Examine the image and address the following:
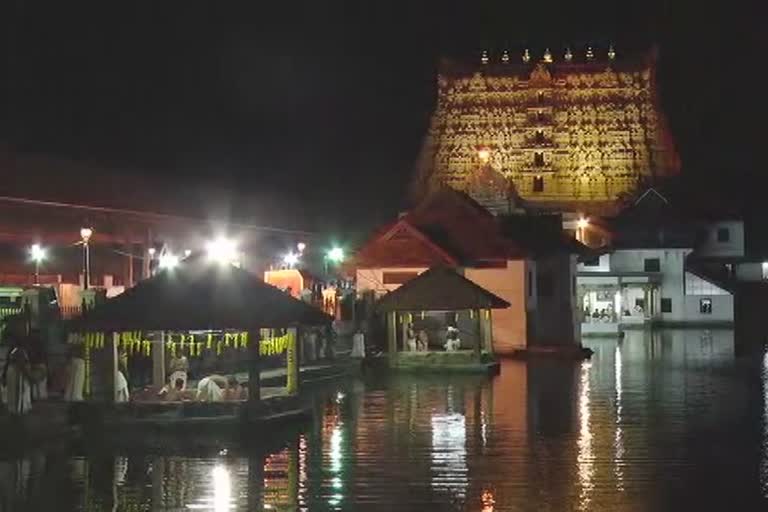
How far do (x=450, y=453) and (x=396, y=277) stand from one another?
20608mm

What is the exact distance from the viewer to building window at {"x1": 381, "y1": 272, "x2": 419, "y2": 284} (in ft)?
121

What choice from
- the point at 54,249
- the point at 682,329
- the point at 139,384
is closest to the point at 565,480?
the point at 139,384

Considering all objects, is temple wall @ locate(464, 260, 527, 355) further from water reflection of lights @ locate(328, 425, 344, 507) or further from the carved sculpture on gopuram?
the carved sculpture on gopuram

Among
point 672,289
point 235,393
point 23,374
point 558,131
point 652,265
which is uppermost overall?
point 558,131

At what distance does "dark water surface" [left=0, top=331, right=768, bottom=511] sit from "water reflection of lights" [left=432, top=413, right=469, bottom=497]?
3 centimetres

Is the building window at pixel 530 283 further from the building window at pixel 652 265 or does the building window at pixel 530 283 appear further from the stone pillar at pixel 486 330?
the building window at pixel 652 265

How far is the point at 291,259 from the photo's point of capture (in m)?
42.7

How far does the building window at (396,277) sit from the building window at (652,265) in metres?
30.2

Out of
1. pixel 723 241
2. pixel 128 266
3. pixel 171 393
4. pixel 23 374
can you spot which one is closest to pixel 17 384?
pixel 23 374

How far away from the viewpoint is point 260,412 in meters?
18.9

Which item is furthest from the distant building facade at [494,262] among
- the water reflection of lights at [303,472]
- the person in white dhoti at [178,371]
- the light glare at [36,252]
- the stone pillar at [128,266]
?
the water reflection of lights at [303,472]

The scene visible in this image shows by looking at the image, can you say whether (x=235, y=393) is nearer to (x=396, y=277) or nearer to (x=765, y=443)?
(x=765, y=443)

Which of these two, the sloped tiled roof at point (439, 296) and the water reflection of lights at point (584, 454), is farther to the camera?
the sloped tiled roof at point (439, 296)

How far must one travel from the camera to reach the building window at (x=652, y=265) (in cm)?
6412
